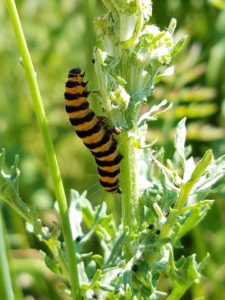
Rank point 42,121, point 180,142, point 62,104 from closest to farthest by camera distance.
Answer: point 42,121 < point 180,142 < point 62,104

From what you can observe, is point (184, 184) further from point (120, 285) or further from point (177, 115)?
point (177, 115)

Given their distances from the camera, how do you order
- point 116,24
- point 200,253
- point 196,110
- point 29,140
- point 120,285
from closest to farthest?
point 116,24, point 120,285, point 200,253, point 196,110, point 29,140

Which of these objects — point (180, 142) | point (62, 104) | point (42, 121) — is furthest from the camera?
point (62, 104)

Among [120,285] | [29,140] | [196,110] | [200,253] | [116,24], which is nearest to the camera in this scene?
[116,24]

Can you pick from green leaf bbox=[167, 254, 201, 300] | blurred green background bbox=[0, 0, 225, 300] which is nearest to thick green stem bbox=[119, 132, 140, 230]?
green leaf bbox=[167, 254, 201, 300]

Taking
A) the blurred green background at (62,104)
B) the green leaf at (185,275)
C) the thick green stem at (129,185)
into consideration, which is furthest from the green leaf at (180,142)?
the blurred green background at (62,104)

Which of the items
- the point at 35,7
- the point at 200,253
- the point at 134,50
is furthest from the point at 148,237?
the point at 35,7

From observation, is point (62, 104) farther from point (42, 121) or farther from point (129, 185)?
point (42, 121)

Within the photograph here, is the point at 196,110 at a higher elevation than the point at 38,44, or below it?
below

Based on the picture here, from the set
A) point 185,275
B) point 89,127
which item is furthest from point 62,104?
point 185,275
